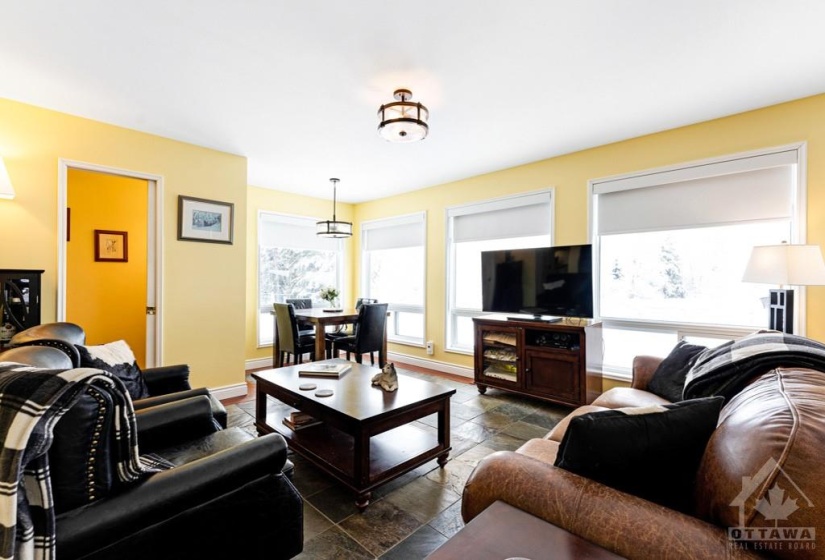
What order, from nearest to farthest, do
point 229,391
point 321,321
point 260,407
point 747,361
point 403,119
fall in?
point 747,361 < point 403,119 < point 260,407 < point 229,391 < point 321,321

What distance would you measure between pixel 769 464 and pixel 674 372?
168 centimetres

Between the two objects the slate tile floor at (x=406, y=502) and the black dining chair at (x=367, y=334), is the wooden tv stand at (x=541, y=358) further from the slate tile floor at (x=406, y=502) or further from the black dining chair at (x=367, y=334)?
the black dining chair at (x=367, y=334)

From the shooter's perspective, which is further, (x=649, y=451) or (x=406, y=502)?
(x=406, y=502)

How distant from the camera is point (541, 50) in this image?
2.17 metres

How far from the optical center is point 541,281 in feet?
12.2

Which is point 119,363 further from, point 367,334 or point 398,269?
point 398,269

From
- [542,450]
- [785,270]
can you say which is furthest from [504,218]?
[542,450]

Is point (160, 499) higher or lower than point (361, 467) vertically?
higher

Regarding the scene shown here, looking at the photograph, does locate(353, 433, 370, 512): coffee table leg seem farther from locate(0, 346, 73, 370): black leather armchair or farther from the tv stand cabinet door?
the tv stand cabinet door

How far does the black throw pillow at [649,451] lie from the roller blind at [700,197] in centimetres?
273

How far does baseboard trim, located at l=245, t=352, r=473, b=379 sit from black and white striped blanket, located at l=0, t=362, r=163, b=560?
4.23 m

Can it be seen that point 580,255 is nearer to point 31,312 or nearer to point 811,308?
point 811,308

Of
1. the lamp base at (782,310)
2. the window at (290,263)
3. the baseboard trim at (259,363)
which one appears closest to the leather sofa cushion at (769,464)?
the lamp base at (782,310)

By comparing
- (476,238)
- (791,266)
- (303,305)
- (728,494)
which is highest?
(476,238)
